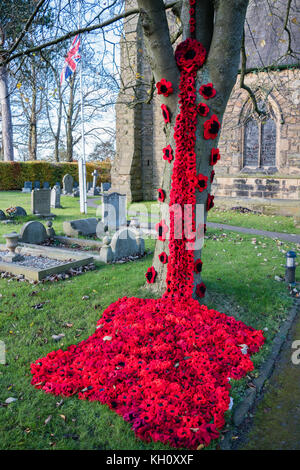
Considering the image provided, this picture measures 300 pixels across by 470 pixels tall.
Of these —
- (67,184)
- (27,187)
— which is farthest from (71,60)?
(27,187)

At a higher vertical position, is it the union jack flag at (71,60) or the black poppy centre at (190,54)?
the union jack flag at (71,60)

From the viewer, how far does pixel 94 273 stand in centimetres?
733

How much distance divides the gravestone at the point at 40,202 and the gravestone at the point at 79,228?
368cm

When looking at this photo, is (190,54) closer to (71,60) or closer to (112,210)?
(112,210)

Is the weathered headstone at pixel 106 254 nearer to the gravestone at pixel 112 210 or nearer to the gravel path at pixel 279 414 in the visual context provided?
the gravestone at pixel 112 210

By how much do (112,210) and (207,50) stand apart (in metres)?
6.78

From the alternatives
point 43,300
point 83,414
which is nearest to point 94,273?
point 43,300

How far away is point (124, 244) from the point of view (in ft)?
27.9

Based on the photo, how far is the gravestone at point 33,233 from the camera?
9461 mm

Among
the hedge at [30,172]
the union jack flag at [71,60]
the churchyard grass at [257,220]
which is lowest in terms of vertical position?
the churchyard grass at [257,220]

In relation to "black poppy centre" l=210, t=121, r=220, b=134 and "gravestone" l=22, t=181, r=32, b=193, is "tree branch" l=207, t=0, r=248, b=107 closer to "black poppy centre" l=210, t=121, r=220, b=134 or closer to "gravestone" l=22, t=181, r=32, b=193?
"black poppy centre" l=210, t=121, r=220, b=134

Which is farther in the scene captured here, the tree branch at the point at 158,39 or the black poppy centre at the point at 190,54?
the black poppy centre at the point at 190,54

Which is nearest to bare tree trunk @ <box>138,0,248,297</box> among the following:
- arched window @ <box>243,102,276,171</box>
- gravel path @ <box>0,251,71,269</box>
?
gravel path @ <box>0,251,71,269</box>

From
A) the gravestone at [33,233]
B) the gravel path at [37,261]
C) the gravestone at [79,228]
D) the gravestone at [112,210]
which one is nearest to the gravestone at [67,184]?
the gravestone at [112,210]
